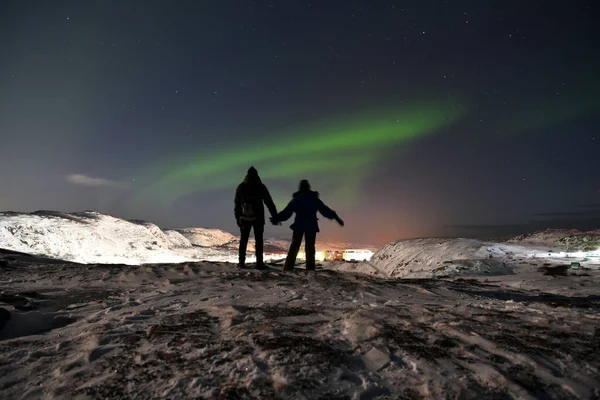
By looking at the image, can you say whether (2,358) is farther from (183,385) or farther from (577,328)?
(577,328)

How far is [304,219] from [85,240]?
23.7m

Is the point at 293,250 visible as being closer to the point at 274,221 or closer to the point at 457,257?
the point at 274,221

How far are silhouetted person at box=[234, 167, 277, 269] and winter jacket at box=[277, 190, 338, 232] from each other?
41cm

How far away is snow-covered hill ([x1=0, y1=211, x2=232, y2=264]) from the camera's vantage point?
2135 cm

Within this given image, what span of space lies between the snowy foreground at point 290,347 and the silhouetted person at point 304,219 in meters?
3.61

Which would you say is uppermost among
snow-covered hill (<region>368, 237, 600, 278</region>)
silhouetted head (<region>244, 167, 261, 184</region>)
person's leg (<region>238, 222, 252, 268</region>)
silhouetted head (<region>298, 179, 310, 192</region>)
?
silhouetted head (<region>244, 167, 261, 184</region>)

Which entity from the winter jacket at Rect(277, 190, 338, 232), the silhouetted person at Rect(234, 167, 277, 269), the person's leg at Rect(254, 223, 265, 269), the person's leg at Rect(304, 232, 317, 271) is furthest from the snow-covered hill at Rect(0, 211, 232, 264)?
the person's leg at Rect(304, 232, 317, 271)

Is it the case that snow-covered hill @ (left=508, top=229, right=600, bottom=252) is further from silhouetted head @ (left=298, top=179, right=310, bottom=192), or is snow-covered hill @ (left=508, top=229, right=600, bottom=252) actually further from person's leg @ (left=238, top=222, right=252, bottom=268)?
person's leg @ (left=238, top=222, right=252, bottom=268)

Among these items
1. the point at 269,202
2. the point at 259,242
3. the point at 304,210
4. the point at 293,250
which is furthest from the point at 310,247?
the point at 269,202

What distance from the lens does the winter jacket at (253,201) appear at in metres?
8.38

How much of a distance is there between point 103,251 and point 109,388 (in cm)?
2696

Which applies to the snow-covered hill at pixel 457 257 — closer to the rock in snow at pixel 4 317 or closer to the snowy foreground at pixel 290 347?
the snowy foreground at pixel 290 347

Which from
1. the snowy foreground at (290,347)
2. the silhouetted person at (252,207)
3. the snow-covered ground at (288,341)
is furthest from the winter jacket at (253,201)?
the snowy foreground at (290,347)

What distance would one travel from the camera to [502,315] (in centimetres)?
376
